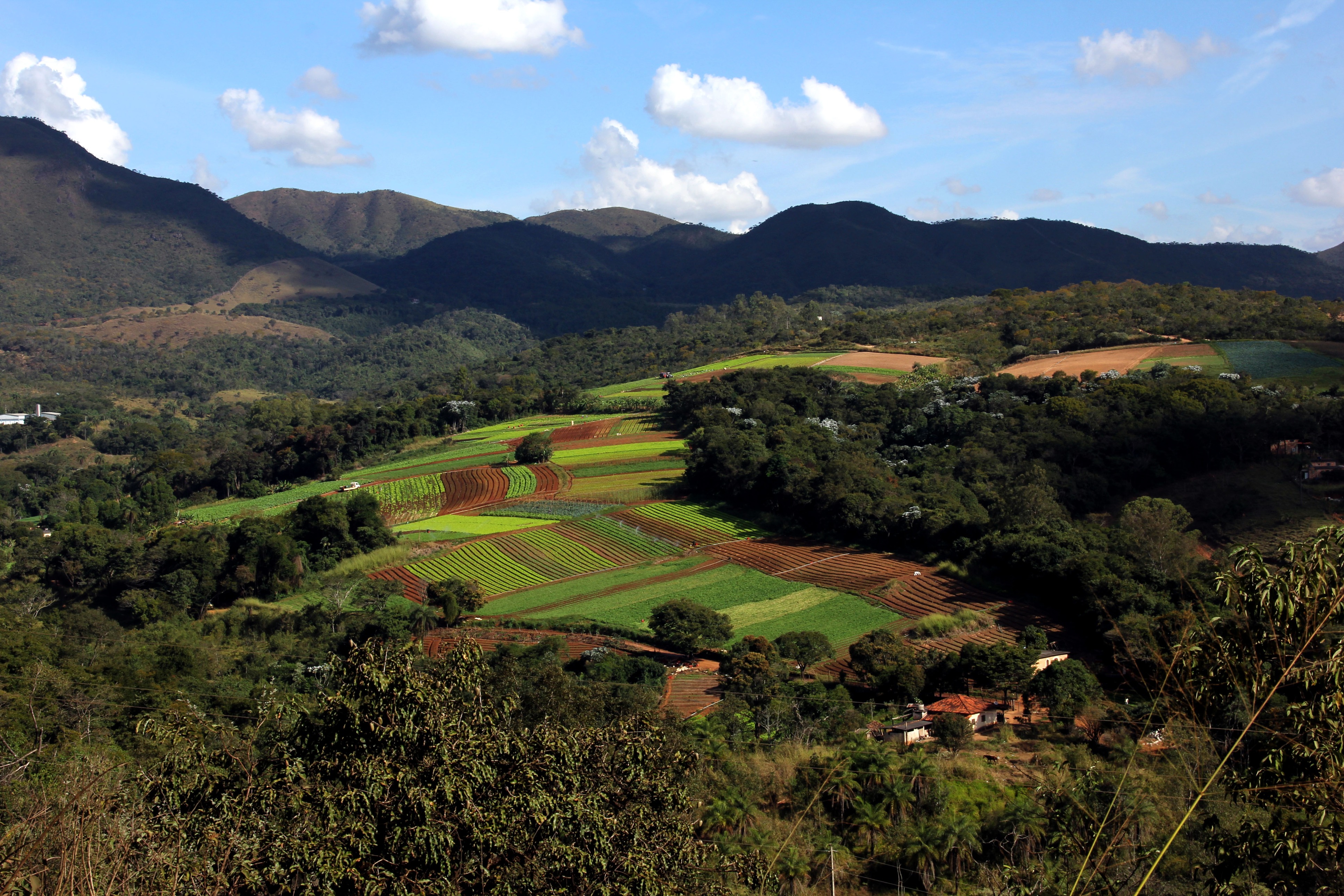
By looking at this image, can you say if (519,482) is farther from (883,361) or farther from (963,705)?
(883,361)

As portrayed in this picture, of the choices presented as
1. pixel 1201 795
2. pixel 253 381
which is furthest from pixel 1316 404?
pixel 253 381

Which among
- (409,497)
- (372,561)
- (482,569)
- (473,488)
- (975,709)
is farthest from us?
(473,488)

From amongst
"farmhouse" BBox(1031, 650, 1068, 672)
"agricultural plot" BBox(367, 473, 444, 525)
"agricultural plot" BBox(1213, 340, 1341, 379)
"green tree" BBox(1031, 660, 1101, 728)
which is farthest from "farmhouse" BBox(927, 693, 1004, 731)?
"agricultural plot" BBox(1213, 340, 1341, 379)

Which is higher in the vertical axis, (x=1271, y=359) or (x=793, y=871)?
(x=1271, y=359)

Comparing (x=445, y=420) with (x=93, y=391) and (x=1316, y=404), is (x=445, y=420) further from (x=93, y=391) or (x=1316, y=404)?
(x=93, y=391)

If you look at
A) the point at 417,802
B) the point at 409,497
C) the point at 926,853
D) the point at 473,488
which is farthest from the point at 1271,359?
the point at 417,802

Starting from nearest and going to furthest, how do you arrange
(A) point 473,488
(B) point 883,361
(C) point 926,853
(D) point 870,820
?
(C) point 926,853 → (D) point 870,820 → (A) point 473,488 → (B) point 883,361

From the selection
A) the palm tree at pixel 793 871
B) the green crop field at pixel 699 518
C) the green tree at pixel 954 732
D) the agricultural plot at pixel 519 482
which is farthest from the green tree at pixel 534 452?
the palm tree at pixel 793 871
